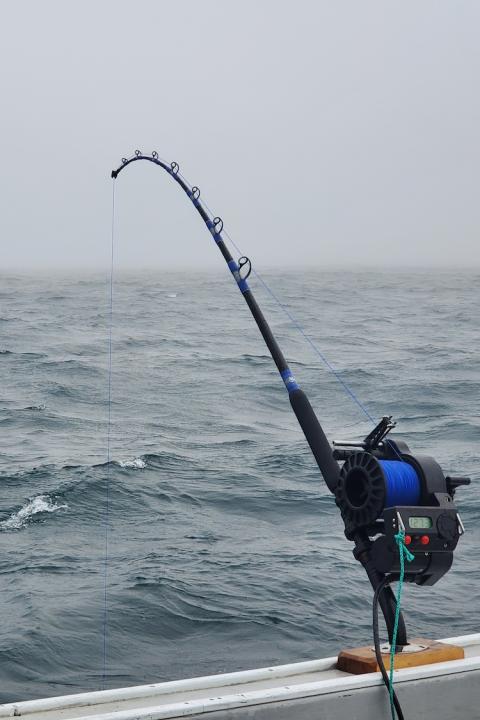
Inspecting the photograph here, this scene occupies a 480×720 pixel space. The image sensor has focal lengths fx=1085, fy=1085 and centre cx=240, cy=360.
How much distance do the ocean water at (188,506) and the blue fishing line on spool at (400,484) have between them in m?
2.97

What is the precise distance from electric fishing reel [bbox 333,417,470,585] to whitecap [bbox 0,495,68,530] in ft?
19.6

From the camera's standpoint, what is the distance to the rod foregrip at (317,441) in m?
4.48

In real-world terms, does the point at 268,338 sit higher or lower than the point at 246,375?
higher

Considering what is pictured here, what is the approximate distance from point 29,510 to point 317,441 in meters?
6.00

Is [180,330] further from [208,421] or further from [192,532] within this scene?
[192,532]

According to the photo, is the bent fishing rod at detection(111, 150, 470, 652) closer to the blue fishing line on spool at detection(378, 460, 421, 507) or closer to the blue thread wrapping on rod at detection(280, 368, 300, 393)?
the blue fishing line on spool at detection(378, 460, 421, 507)

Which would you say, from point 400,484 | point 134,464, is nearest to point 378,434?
point 400,484

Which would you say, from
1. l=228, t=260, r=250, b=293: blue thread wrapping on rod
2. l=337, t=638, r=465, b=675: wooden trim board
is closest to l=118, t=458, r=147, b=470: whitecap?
l=228, t=260, r=250, b=293: blue thread wrapping on rod

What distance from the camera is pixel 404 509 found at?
3881mm

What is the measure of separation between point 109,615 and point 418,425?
880cm

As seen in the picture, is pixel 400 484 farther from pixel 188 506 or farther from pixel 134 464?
pixel 134 464

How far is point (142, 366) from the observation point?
21.2 meters

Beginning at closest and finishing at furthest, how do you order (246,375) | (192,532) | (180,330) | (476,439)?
(192,532)
(476,439)
(246,375)
(180,330)

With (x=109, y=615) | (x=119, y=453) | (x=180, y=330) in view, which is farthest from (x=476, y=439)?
(x=180, y=330)
